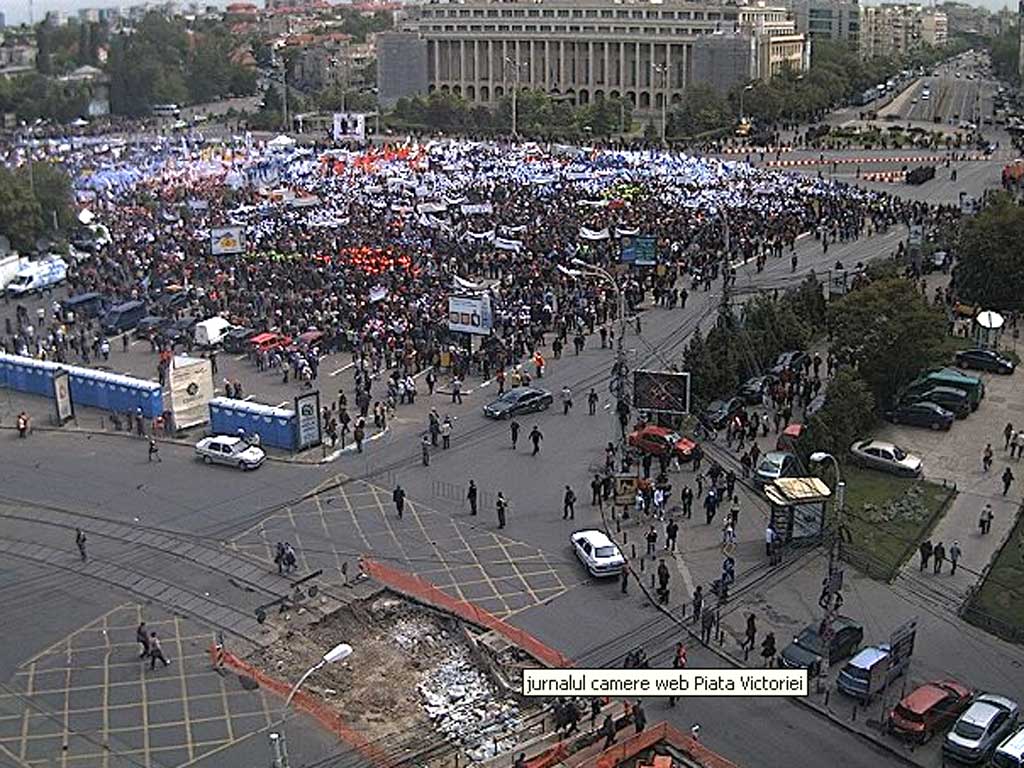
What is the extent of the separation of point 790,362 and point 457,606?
16.4 meters

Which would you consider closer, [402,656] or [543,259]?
[402,656]

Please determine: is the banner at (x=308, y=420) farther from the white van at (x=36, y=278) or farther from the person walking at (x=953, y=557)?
the white van at (x=36, y=278)

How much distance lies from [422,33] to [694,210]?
8244 cm

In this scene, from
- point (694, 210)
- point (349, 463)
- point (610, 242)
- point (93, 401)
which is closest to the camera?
point (349, 463)

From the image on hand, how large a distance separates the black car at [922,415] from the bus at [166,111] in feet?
313

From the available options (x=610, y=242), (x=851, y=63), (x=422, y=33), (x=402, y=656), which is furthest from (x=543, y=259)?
(x=851, y=63)

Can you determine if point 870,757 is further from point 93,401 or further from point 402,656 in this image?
point 93,401

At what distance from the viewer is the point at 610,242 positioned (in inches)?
1993

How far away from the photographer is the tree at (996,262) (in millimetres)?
40125

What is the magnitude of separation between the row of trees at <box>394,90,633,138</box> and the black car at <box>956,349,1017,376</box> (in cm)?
6245

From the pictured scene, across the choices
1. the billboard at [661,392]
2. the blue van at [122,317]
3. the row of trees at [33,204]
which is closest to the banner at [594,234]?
the blue van at [122,317]

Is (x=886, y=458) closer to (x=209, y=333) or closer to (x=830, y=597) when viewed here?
(x=830, y=597)

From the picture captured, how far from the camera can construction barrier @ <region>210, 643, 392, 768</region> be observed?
1794 centimetres

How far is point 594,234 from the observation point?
49688mm
